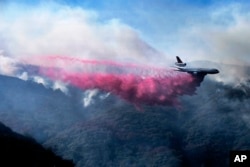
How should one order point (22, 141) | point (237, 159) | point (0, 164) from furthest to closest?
point (22, 141) < point (0, 164) < point (237, 159)

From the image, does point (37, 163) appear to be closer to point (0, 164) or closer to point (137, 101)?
point (0, 164)

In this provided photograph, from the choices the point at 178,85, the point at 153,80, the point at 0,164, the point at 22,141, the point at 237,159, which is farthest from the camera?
the point at 22,141

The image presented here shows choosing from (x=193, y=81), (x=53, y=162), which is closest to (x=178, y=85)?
(x=193, y=81)

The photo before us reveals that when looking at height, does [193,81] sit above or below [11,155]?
above

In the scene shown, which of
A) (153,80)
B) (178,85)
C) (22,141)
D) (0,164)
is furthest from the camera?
(22,141)

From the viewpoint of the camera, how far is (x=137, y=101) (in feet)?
546

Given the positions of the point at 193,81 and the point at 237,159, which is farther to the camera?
the point at 193,81

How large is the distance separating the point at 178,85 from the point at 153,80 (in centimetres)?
1298

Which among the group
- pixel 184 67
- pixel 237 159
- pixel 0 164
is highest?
pixel 184 67

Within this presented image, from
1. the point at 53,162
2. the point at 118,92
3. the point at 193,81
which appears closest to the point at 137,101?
the point at 118,92

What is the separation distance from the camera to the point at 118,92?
168 metres

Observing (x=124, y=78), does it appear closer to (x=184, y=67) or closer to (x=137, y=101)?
(x=137, y=101)

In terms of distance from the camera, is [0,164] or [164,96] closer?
[0,164]

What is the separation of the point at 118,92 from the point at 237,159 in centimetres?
9128
